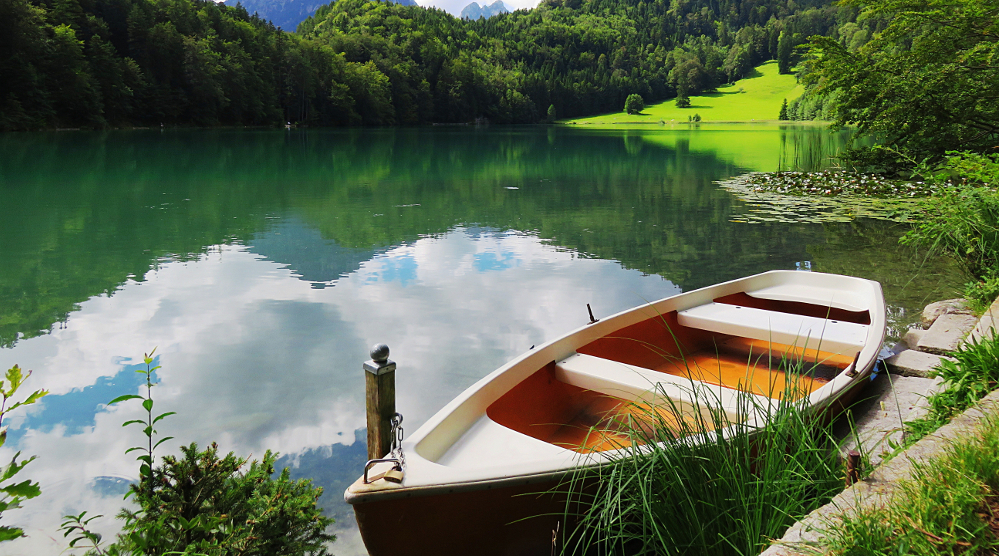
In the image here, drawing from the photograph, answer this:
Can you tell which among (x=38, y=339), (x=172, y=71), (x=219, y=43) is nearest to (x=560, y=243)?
(x=38, y=339)

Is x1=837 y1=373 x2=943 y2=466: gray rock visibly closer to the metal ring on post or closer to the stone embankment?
the stone embankment

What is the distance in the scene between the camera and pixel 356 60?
88.8 metres

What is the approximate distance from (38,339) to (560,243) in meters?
7.20

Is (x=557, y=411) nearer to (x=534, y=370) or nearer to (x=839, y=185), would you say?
(x=534, y=370)

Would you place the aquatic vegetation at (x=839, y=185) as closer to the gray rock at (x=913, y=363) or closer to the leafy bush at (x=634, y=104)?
the gray rock at (x=913, y=363)

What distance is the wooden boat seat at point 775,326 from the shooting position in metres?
4.70

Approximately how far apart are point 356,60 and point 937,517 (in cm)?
9376

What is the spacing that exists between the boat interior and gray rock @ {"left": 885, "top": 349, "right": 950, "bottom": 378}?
1.46 ft

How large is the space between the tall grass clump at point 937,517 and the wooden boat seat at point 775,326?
2401 mm

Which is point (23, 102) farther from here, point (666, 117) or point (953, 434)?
point (666, 117)

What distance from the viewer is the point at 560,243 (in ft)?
35.9

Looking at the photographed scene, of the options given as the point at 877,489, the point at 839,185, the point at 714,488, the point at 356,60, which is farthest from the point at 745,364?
the point at 356,60

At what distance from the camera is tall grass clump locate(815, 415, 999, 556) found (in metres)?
1.87

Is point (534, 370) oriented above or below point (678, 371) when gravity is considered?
above
